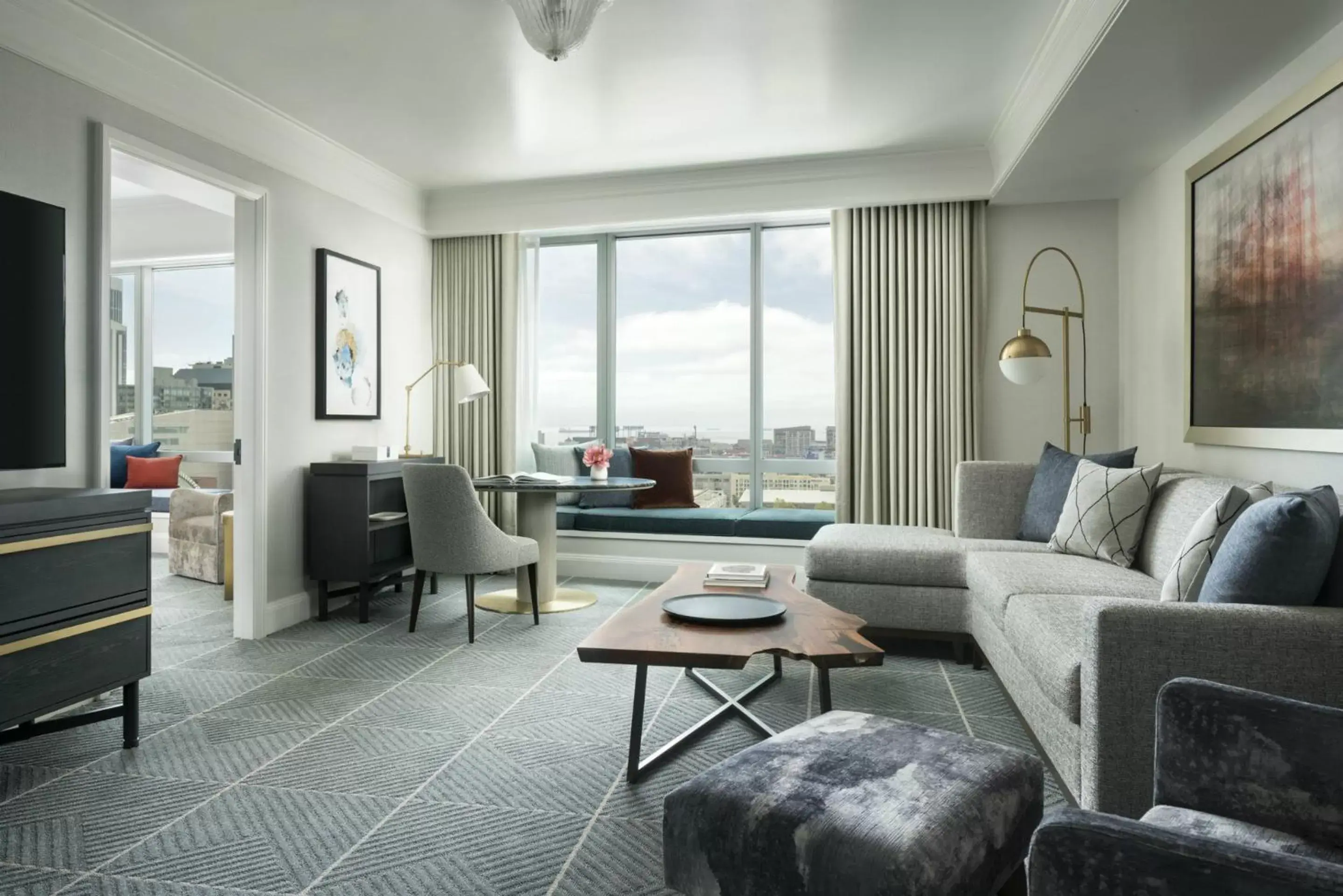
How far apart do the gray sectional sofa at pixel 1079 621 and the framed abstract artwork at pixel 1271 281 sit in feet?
1.08

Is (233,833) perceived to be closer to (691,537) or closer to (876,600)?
(876,600)

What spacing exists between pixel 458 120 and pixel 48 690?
10.1 ft

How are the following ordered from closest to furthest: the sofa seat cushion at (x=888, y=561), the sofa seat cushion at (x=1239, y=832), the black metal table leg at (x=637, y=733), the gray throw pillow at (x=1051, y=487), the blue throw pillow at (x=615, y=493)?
1. the sofa seat cushion at (x=1239, y=832)
2. the black metal table leg at (x=637, y=733)
3. the sofa seat cushion at (x=888, y=561)
4. the gray throw pillow at (x=1051, y=487)
5. the blue throw pillow at (x=615, y=493)

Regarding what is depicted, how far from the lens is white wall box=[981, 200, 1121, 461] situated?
4598mm

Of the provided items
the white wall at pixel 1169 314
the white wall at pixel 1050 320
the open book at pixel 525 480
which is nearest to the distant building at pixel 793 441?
the white wall at pixel 1050 320

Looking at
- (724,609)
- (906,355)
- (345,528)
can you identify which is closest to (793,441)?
(906,355)

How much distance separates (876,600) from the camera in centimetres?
352

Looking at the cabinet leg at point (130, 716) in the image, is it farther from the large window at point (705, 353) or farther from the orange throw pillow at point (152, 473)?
the orange throw pillow at point (152, 473)

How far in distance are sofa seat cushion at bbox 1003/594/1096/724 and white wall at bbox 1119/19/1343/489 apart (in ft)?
3.38

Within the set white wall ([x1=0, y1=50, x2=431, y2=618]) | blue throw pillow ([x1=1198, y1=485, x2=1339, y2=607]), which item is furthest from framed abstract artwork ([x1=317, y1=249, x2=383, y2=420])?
blue throw pillow ([x1=1198, y1=485, x2=1339, y2=607])

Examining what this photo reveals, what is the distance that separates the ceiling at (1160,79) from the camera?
2518 mm

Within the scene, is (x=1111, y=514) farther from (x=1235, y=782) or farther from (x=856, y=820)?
(x=856, y=820)

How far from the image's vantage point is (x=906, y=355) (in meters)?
4.82

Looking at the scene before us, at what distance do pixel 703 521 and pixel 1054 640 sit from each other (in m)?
3.05
